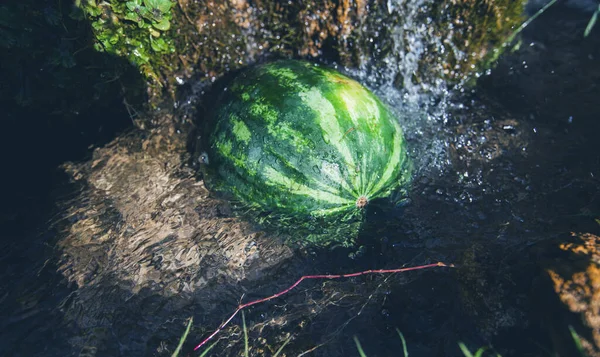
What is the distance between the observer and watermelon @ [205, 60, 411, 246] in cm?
265

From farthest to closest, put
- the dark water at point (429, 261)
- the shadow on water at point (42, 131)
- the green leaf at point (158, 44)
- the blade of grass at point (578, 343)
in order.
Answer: the green leaf at point (158, 44), the shadow on water at point (42, 131), the dark water at point (429, 261), the blade of grass at point (578, 343)

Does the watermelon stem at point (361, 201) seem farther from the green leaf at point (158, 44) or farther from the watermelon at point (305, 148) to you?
the green leaf at point (158, 44)

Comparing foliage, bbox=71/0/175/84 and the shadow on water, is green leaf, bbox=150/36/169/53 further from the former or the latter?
the shadow on water

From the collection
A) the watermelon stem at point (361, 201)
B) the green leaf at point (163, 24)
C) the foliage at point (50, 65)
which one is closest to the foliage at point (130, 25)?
the green leaf at point (163, 24)

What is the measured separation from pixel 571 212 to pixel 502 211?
1.49 feet

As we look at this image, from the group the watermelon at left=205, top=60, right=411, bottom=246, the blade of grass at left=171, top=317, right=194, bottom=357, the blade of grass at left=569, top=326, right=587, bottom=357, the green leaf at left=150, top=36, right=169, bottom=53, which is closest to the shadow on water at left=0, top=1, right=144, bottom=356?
the green leaf at left=150, top=36, right=169, bottom=53

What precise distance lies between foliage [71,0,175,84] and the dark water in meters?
1.14

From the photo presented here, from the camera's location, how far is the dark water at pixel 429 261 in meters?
2.52

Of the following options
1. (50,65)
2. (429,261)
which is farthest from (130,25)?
(429,261)

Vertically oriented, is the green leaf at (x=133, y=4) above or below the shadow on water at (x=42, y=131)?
above

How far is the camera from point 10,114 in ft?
11.1

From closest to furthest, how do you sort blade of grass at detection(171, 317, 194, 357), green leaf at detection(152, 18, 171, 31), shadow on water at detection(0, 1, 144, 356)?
blade of grass at detection(171, 317, 194, 357)
shadow on water at detection(0, 1, 144, 356)
green leaf at detection(152, 18, 171, 31)

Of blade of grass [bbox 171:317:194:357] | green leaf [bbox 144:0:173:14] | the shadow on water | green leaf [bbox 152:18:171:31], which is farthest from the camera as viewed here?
green leaf [bbox 152:18:171:31]

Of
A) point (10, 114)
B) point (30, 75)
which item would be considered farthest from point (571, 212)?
point (10, 114)
